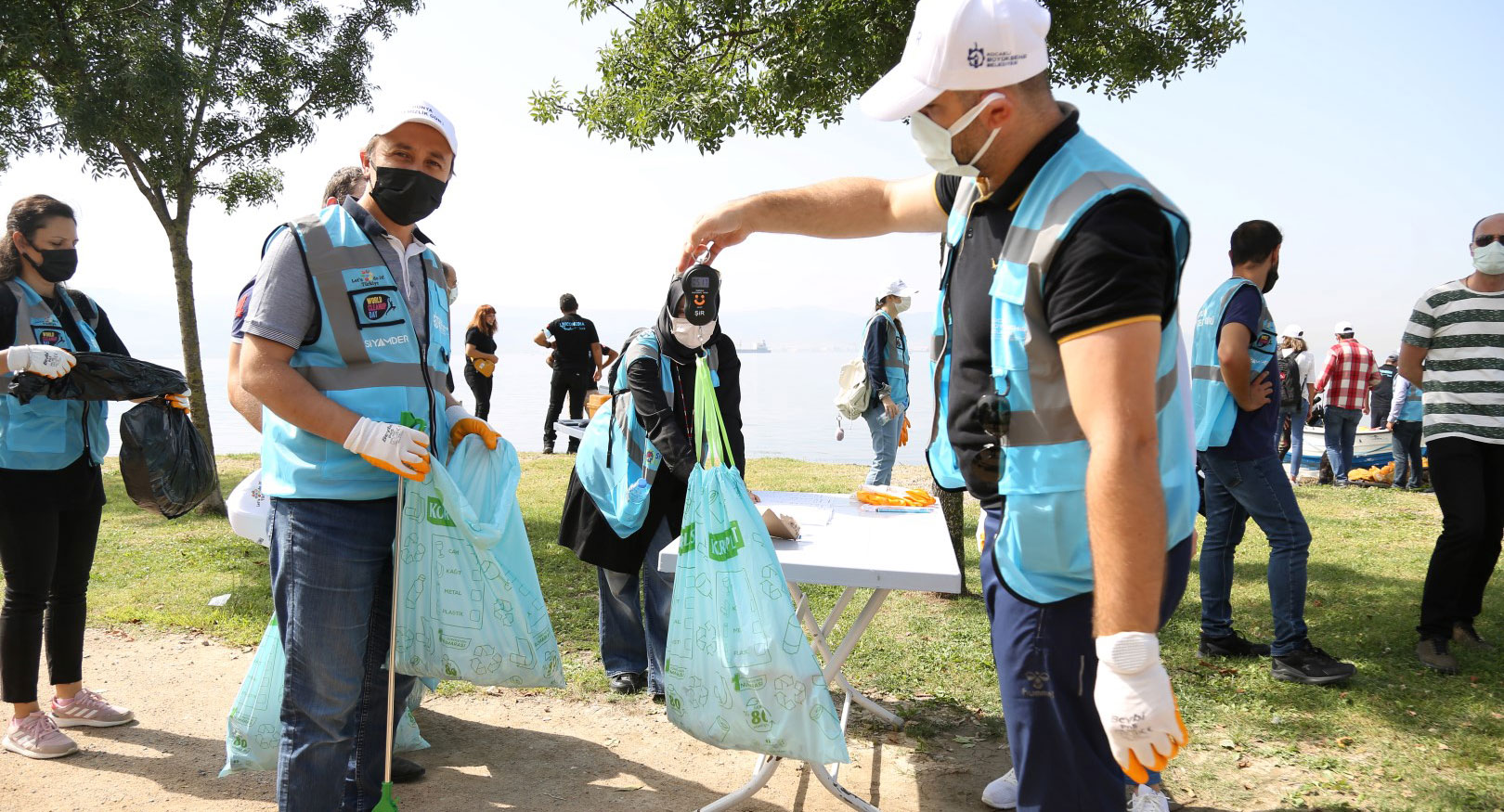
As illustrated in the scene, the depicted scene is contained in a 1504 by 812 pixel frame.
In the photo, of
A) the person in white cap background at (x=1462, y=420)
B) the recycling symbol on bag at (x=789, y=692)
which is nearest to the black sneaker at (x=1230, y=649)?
the person in white cap background at (x=1462, y=420)

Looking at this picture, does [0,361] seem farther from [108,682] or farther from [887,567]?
[887,567]

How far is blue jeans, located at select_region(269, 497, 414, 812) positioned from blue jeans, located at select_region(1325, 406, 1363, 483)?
37.6ft

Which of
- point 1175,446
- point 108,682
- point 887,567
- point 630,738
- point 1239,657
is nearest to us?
point 1175,446

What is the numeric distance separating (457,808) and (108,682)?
2.19 meters

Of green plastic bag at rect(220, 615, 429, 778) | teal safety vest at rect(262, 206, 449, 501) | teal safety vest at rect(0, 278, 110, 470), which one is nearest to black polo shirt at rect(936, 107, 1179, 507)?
teal safety vest at rect(262, 206, 449, 501)

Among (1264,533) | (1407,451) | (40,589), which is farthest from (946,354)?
(1407,451)

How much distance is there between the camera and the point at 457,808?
319 centimetres

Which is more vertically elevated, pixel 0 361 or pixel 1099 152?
pixel 1099 152

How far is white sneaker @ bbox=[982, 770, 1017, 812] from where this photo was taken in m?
3.16

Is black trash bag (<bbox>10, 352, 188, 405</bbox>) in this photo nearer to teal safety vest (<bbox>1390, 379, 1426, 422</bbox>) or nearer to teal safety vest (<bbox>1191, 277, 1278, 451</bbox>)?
teal safety vest (<bbox>1191, 277, 1278, 451</bbox>)

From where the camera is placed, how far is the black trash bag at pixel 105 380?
3.36 m

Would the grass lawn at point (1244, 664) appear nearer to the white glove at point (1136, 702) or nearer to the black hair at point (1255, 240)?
the black hair at point (1255, 240)

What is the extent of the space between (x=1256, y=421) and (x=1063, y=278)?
3340mm

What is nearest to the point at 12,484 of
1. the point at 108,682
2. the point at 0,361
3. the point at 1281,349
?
the point at 0,361
